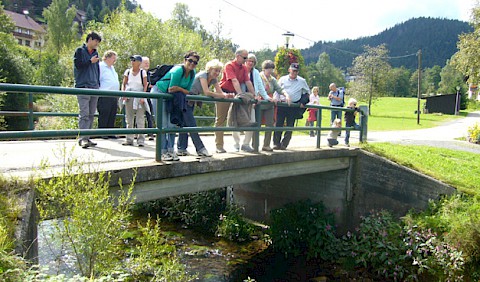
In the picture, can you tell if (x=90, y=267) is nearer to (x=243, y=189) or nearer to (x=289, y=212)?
(x=289, y=212)

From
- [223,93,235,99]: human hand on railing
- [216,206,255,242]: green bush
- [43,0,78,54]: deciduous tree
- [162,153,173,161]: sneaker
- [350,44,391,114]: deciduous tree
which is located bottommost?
[216,206,255,242]: green bush

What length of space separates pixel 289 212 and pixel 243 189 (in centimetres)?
199

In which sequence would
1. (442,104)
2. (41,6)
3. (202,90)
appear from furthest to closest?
1. (41,6)
2. (442,104)
3. (202,90)

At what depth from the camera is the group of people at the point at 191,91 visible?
547cm

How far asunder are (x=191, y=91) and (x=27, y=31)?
88.4 metres

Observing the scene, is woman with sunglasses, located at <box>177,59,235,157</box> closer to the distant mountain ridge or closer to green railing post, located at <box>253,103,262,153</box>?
green railing post, located at <box>253,103,262,153</box>

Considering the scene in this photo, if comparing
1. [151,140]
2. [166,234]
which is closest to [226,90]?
[151,140]

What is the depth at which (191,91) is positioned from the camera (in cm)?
620

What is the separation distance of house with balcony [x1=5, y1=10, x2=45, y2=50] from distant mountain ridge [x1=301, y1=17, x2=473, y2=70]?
9058 centimetres

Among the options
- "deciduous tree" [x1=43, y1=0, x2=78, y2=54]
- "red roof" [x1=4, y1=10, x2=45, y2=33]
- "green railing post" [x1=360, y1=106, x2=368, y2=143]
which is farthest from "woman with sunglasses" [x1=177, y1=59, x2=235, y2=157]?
"red roof" [x1=4, y1=10, x2=45, y2=33]

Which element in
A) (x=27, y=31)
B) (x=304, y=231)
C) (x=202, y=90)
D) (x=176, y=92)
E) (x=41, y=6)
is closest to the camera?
(x=176, y=92)

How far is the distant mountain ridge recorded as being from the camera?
143m

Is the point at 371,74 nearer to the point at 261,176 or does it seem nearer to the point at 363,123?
the point at 363,123

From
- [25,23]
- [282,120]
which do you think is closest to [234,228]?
[282,120]
